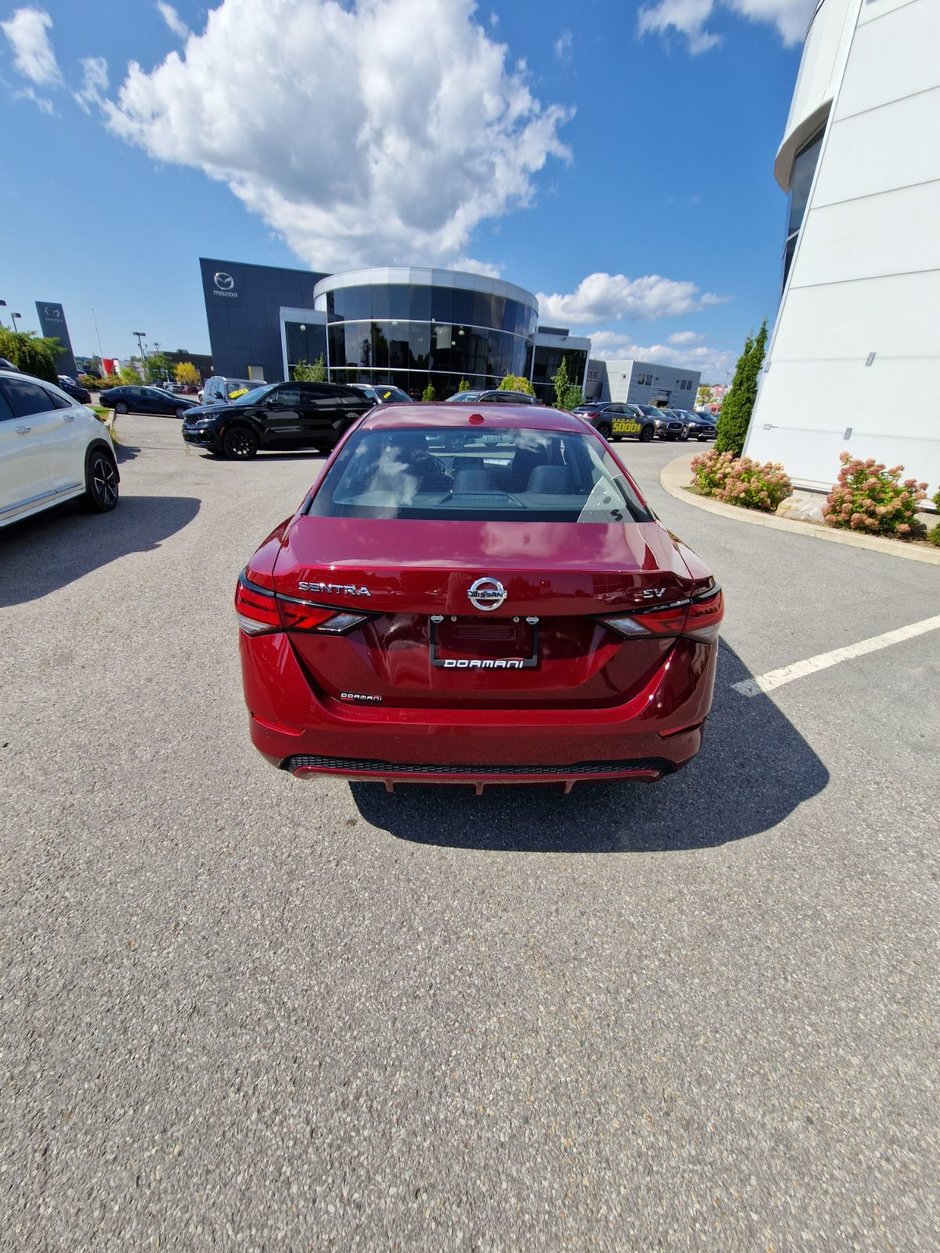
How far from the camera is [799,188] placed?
15.0 metres

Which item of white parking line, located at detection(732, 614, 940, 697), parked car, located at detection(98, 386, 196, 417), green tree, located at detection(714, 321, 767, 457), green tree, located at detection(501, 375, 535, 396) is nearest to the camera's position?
white parking line, located at detection(732, 614, 940, 697)

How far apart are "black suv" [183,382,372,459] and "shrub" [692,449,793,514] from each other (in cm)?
759

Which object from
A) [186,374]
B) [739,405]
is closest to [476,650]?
[739,405]

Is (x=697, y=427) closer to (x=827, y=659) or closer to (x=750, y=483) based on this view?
(x=750, y=483)

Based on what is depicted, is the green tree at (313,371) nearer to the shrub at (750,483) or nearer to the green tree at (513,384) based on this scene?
the green tree at (513,384)

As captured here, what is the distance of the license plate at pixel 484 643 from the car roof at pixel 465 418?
1458 millimetres

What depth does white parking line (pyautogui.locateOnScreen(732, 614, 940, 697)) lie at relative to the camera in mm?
3729

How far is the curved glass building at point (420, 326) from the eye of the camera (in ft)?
129

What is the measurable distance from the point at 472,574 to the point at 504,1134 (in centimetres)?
154

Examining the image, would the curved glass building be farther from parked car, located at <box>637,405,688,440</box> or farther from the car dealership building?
parked car, located at <box>637,405,688,440</box>

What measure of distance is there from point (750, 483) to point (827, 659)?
670 cm

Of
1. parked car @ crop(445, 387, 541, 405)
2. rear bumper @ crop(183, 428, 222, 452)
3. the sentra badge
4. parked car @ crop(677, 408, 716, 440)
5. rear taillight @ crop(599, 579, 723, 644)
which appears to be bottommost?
parked car @ crop(677, 408, 716, 440)

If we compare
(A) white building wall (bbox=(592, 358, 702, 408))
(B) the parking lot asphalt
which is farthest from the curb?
(A) white building wall (bbox=(592, 358, 702, 408))

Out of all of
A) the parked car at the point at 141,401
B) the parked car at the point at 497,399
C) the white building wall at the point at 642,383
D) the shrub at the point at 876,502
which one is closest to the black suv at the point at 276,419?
the parked car at the point at 497,399
